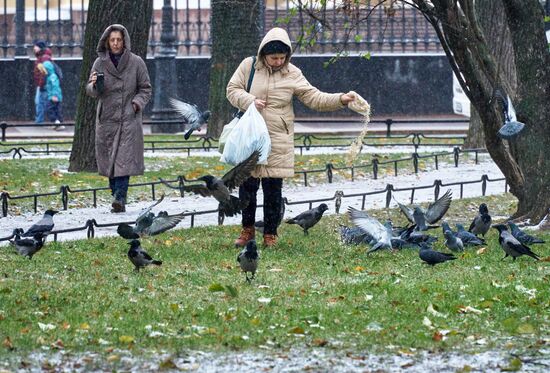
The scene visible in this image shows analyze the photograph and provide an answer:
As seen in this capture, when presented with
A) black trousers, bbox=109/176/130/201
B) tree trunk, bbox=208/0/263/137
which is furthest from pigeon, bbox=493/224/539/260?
tree trunk, bbox=208/0/263/137

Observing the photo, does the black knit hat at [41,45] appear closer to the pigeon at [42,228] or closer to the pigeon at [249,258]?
the pigeon at [42,228]

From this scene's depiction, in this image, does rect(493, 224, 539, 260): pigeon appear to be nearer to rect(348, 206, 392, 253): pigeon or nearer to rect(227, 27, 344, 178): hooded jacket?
rect(348, 206, 392, 253): pigeon

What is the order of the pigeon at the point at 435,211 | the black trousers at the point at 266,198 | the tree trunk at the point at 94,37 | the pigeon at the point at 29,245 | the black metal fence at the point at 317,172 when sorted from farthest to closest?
the tree trunk at the point at 94,37
the black metal fence at the point at 317,172
the pigeon at the point at 435,211
the black trousers at the point at 266,198
the pigeon at the point at 29,245

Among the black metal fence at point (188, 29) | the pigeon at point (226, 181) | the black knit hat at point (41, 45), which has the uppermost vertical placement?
the black metal fence at point (188, 29)

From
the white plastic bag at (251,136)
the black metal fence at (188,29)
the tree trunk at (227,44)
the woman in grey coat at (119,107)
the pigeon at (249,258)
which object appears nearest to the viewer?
the pigeon at (249,258)

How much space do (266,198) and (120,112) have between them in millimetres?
3112

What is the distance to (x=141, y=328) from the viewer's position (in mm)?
7906

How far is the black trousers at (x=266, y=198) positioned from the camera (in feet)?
37.9

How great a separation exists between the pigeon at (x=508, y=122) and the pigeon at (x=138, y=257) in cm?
364

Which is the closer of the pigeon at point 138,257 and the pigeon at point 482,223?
the pigeon at point 138,257

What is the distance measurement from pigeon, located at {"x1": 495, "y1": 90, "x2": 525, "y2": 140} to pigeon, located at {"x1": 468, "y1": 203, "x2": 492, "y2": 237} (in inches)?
25.5

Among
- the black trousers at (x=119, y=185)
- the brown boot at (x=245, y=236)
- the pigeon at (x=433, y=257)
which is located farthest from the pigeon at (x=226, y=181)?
the black trousers at (x=119, y=185)

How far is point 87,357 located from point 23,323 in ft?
3.20

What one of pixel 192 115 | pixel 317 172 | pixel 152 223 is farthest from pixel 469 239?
pixel 317 172
